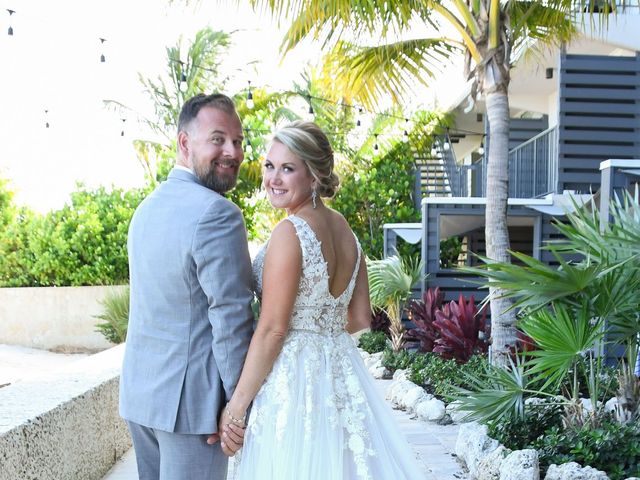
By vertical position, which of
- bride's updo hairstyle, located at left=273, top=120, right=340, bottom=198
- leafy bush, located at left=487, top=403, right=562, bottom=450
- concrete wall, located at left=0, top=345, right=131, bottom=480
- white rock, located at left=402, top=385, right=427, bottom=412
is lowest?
white rock, located at left=402, top=385, right=427, bottom=412

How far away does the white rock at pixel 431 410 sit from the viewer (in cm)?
703

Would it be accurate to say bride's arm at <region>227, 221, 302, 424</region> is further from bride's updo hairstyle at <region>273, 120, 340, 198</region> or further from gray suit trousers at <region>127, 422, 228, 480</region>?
bride's updo hairstyle at <region>273, 120, 340, 198</region>

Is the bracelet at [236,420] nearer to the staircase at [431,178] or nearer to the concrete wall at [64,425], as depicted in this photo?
the concrete wall at [64,425]

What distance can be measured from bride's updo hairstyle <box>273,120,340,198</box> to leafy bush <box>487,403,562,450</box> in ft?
9.43

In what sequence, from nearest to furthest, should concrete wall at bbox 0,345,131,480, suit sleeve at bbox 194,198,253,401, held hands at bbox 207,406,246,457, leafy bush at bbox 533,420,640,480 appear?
suit sleeve at bbox 194,198,253,401 → held hands at bbox 207,406,246,457 → concrete wall at bbox 0,345,131,480 → leafy bush at bbox 533,420,640,480

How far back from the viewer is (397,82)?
9727mm

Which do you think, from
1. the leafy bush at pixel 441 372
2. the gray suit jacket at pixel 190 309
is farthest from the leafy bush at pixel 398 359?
the gray suit jacket at pixel 190 309

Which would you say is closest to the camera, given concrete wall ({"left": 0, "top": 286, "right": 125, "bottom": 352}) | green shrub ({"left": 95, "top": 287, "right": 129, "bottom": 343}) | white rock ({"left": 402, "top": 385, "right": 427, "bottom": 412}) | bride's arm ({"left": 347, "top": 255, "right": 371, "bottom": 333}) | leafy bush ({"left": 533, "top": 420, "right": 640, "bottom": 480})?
bride's arm ({"left": 347, "top": 255, "right": 371, "bottom": 333})

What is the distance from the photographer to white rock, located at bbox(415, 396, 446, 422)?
7028 mm

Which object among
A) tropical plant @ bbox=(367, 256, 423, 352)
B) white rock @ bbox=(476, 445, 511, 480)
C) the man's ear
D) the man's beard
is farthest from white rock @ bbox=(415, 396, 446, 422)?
the man's ear

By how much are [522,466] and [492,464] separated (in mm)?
387

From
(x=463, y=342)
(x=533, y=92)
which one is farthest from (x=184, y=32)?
(x=463, y=342)

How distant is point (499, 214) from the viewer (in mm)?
7207

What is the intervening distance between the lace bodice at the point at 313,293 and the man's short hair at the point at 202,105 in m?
0.47
